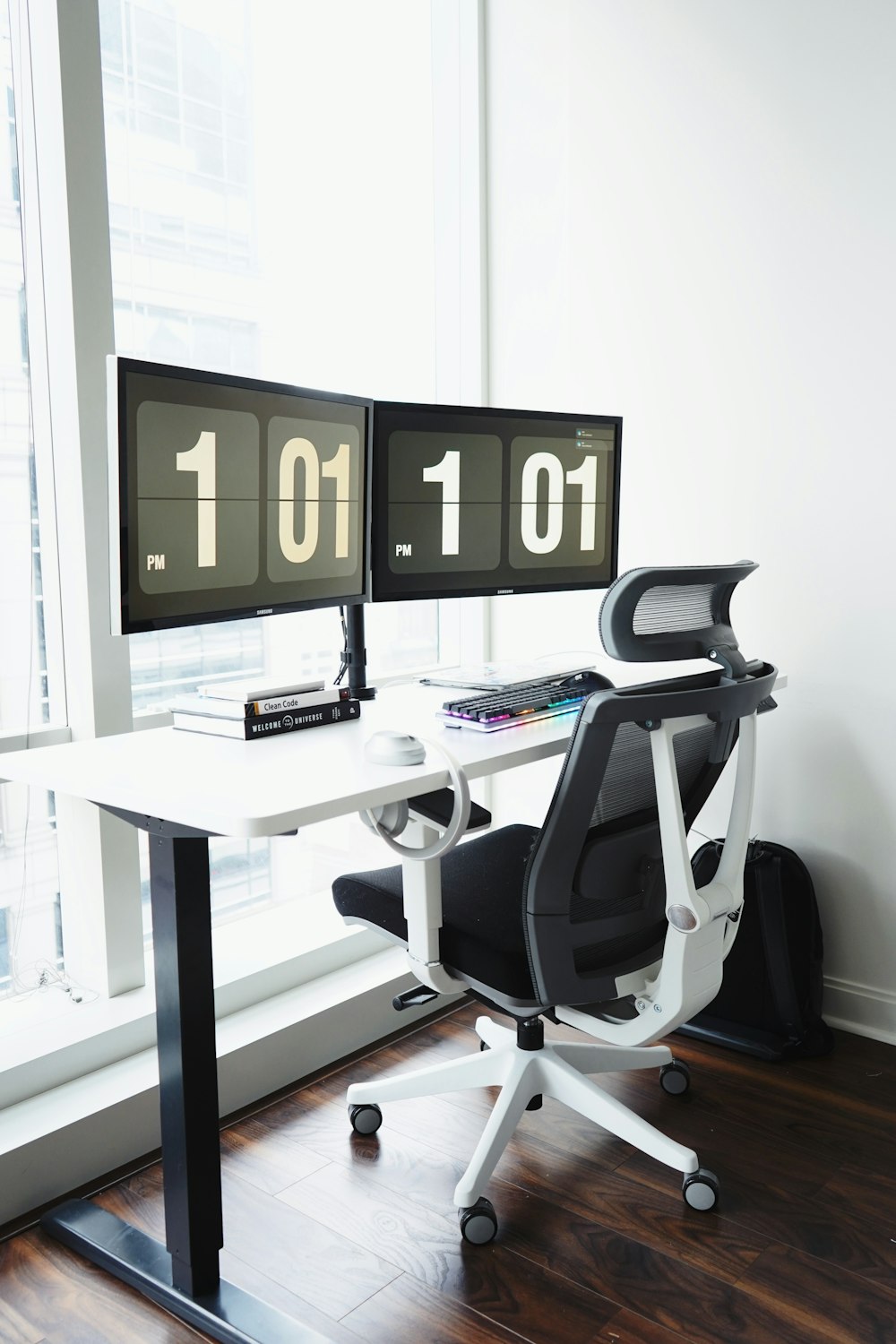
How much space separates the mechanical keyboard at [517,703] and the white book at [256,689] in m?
0.23

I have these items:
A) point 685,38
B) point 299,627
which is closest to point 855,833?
point 299,627

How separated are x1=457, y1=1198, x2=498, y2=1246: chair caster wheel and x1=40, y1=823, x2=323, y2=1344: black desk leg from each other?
0.29 metres

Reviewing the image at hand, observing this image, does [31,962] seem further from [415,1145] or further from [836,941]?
[836,941]

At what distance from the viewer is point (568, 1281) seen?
162 cm

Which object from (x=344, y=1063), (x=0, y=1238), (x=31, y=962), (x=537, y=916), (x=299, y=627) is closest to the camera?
(x=537, y=916)

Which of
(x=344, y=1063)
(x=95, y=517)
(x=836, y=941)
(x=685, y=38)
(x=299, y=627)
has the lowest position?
(x=344, y=1063)

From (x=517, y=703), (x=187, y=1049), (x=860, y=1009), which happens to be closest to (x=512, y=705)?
(x=517, y=703)

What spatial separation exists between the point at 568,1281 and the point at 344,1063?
79 cm

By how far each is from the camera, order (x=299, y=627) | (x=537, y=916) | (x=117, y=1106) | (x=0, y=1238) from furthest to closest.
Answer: (x=299, y=627) < (x=117, y=1106) < (x=0, y=1238) < (x=537, y=916)

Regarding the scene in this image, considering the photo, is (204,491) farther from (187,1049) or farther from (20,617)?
(187,1049)

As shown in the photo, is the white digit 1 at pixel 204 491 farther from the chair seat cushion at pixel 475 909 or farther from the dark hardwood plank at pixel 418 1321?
the dark hardwood plank at pixel 418 1321

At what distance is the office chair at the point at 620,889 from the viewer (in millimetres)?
1514

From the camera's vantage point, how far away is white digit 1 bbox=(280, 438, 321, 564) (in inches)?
72.4

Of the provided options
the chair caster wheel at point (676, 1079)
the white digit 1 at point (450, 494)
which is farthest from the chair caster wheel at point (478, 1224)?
the white digit 1 at point (450, 494)
